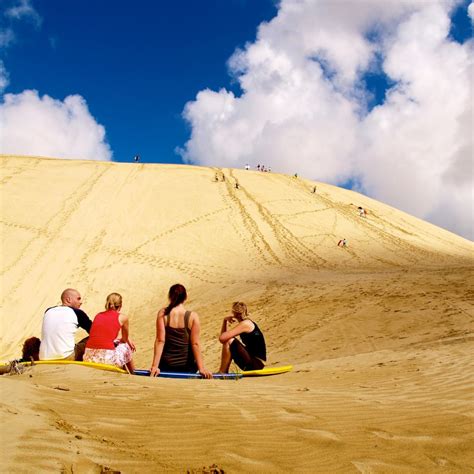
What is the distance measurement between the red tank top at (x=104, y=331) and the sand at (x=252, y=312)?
0.63 meters

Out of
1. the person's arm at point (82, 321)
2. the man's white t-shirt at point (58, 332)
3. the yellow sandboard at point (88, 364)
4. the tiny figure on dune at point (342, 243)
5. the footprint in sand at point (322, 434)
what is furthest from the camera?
the tiny figure on dune at point (342, 243)

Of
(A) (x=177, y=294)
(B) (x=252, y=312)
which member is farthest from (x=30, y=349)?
(B) (x=252, y=312)

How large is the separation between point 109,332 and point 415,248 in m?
22.9

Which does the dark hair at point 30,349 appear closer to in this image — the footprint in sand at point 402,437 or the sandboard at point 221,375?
the sandboard at point 221,375

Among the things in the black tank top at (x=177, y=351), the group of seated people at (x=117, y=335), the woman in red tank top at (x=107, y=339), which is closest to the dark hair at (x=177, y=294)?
the group of seated people at (x=117, y=335)

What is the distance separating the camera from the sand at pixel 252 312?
3.31 meters

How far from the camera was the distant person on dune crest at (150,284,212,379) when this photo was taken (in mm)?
6668

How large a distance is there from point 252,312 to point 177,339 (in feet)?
26.4

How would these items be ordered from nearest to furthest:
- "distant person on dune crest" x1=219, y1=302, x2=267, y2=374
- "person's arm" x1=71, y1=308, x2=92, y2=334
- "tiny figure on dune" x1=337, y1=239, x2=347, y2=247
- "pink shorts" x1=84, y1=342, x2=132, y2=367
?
"pink shorts" x1=84, y1=342, x2=132, y2=367, "person's arm" x1=71, y1=308, x2=92, y2=334, "distant person on dune crest" x1=219, y1=302, x2=267, y2=374, "tiny figure on dune" x1=337, y1=239, x2=347, y2=247

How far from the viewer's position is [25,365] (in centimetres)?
638

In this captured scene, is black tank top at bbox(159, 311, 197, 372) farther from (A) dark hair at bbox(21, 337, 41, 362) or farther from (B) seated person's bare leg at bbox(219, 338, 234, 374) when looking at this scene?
(A) dark hair at bbox(21, 337, 41, 362)

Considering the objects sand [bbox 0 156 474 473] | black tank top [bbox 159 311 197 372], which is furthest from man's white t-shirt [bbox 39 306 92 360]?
black tank top [bbox 159 311 197 372]

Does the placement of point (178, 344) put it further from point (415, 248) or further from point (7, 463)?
point (415, 248)

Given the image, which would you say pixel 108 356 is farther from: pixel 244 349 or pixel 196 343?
pixel 244 349
